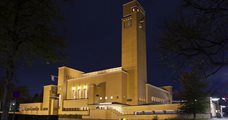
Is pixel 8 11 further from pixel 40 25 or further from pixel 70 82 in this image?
pixel 70 82

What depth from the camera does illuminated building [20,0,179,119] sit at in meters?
63.7

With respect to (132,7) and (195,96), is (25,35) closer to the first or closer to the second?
(195,96)

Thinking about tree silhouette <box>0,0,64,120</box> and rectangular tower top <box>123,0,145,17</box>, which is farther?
rectangular tower top <box>123,0,145,17</box>

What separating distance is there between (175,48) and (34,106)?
83.5m

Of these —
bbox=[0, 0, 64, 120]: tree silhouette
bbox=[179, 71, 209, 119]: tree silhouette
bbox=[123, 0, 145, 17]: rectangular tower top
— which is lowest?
bbox=[179, 71, 209, 119]: tree silhouette

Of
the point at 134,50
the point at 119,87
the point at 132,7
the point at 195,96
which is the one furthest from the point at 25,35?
the point at 132,7

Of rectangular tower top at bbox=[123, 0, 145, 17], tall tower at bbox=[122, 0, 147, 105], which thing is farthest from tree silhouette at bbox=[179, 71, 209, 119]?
rectangular tower top at bbox=[123, 0, 145, 17]

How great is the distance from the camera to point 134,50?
68625 mm

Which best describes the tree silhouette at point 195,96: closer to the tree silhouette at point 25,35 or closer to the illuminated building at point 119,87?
the illuminated building at point 119,87

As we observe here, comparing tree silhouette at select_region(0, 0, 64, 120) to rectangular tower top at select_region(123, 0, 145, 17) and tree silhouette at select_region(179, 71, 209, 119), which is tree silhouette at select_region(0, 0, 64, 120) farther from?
rectangular tower top at select_region(123, 0, 145, 17)

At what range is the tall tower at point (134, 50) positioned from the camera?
216 feet

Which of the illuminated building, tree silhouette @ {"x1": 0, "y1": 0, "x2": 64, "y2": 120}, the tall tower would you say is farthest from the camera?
the tall tower

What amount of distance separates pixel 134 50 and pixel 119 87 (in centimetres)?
1238

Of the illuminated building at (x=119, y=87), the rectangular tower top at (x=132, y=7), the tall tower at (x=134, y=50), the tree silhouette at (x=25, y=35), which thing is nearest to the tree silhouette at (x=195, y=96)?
the illuminated building at (x=119, y=87)
